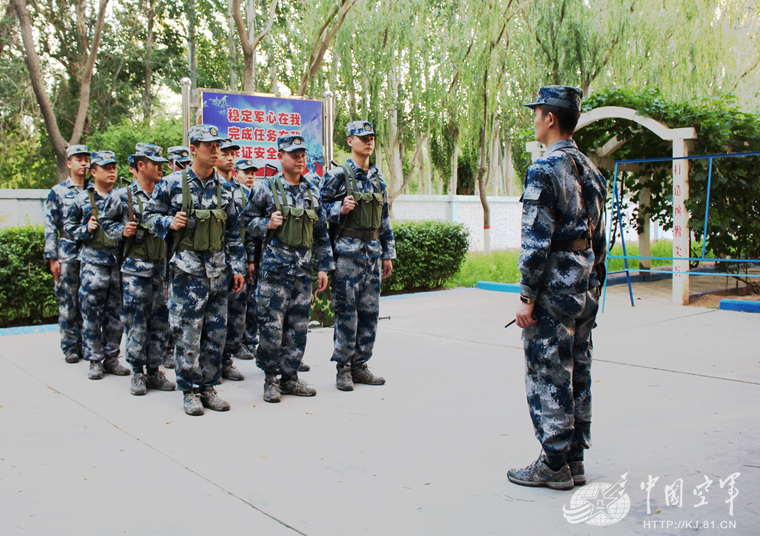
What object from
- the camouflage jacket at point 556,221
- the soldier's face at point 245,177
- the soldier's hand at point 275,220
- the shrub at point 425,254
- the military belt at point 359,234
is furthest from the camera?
the shrub at point 425,254

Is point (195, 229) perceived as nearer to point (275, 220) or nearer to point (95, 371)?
point (275, 220)

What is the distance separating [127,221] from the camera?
5.34 m

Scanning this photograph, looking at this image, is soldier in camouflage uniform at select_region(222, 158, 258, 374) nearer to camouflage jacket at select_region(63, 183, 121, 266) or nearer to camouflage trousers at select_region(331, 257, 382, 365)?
camouflage trousers at select_region(331, 257, 382, 365)

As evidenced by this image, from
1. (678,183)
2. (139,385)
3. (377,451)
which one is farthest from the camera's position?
(678,183)

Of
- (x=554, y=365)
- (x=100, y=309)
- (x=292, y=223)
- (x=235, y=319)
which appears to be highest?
(x=292, y=223)

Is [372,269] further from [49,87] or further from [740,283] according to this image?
[49,87]

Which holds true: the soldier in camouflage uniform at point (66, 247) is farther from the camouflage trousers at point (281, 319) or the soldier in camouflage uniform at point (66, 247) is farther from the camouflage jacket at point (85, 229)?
the camouflage trousers at point (281, 319)

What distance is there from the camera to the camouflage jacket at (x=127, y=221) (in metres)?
5.20

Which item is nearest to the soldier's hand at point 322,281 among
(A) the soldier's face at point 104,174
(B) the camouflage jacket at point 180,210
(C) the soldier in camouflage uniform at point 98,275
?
(B) the camouflage jacket at point 180,210

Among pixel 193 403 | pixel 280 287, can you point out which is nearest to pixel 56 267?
pixel 193 403

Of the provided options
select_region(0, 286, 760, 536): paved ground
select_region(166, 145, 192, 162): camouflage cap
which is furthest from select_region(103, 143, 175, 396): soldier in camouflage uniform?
select_region(166, 145, 192, 162): camouflage cap

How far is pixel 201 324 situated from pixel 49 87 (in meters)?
21.0

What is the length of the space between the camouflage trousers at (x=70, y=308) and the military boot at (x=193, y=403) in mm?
2217

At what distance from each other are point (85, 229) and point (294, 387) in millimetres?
2309
